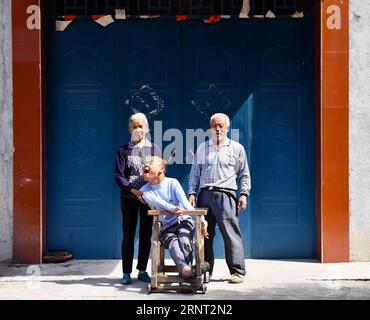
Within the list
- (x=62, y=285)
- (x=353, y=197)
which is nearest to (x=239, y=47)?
(x=353, y=197)

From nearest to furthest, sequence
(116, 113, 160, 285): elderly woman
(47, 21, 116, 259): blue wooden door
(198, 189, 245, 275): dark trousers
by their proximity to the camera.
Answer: (116, 113, 160, 285): elderly woman
(198, 189, 245, 275): dark trousers
(47, 21, 116, 259): blue wooden door

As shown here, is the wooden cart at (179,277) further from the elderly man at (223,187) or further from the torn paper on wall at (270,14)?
the torn paper on wall at (270,14)

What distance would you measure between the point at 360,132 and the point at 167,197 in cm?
282

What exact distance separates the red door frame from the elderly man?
4.67ft

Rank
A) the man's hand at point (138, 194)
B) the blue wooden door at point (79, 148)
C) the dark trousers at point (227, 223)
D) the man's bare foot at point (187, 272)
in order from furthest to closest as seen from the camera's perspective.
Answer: the blue wooden door at point (79, 148)
the dark trousers at point (227, 223)
the man's hand at point (138, 194)
the man's bare foot at point (187, 272)

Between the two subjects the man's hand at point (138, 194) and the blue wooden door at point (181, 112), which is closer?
the man's hand at point (138, 194)

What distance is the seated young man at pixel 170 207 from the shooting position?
21.2 feet

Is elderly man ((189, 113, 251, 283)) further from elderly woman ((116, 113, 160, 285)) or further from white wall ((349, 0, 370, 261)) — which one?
white wall ((349, 0, 370, 261))

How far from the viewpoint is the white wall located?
8.06 m

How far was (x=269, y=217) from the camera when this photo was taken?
8.38 meters

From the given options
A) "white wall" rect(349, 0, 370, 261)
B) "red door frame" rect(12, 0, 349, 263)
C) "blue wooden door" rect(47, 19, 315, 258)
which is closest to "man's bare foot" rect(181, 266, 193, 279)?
"blue wooden door" rect(47, 19, 315, 258)

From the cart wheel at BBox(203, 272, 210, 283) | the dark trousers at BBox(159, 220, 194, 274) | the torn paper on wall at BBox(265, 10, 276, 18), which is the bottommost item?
the cart wheel at BBox(203, 272, 210, 283)

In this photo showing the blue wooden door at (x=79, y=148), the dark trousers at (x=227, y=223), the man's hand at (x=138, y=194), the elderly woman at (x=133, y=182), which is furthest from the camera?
the blue wooden door at (x=79, y=148)

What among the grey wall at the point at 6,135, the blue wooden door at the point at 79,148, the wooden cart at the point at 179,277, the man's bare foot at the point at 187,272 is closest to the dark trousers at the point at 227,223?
the wooden cart at the point at 179,277
